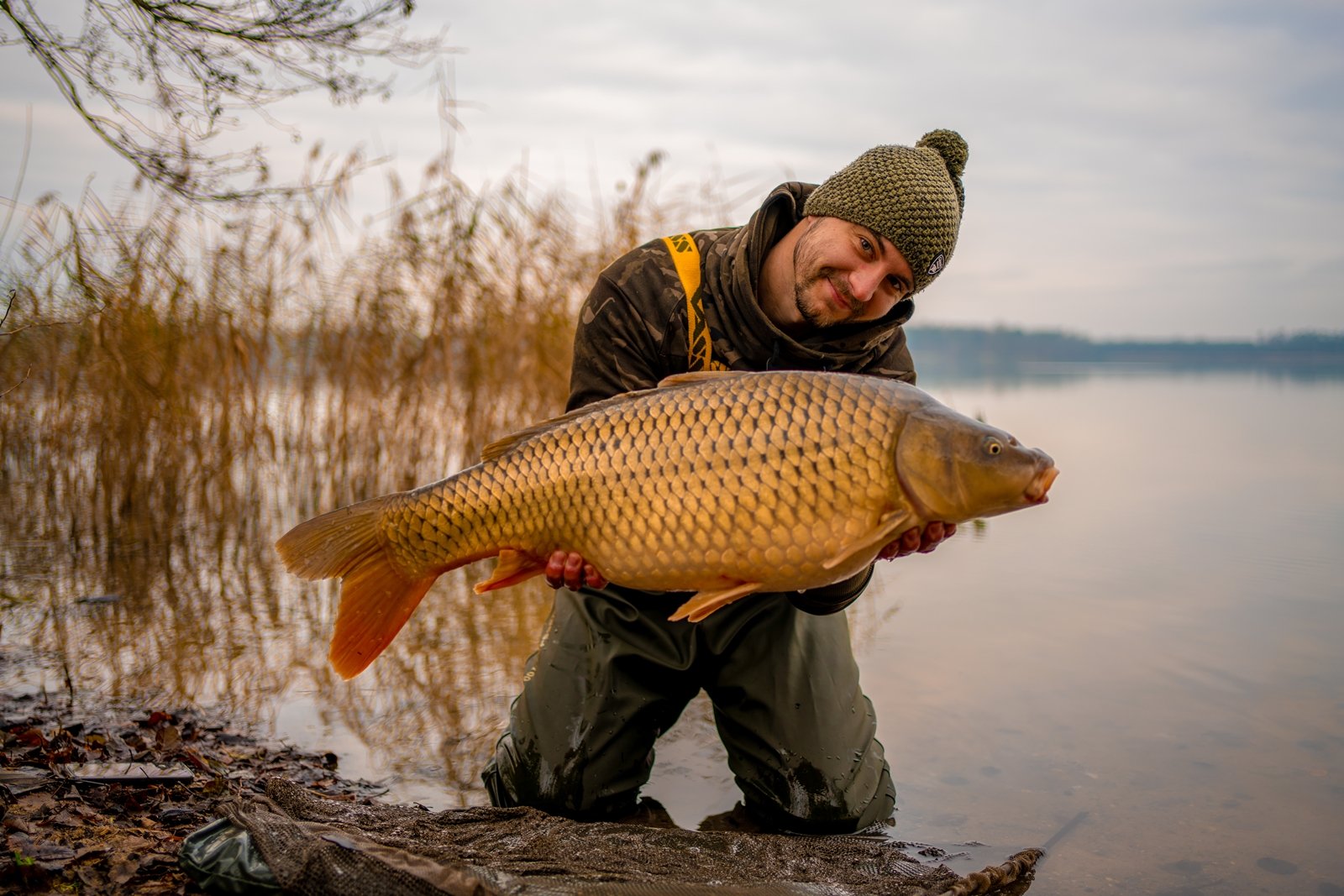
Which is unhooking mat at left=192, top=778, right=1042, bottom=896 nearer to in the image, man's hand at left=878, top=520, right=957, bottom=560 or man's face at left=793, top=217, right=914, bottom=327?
man's hand at left=878, top=520, right=957, bottom=560

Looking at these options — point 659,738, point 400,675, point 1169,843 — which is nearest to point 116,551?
point 400,675

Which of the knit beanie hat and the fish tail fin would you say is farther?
the knit beanie hat


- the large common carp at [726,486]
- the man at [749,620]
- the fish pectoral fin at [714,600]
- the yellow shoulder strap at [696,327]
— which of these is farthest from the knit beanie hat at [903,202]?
the fish pectoral fin at [714,600]

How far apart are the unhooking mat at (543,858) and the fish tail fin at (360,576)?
0.28 m

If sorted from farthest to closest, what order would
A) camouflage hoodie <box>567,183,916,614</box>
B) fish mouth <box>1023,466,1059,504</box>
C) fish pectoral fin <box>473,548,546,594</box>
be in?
camouflage hoodie <box>567,183,916,614</box>
fish pectoral fin <box>473,548,546,594</box>
fish mouth <box>1023,466,1059,504</box>

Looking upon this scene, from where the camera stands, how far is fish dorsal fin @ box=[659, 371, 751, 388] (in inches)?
73.4

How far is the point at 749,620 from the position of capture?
231 cm

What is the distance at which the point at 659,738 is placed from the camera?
270 centimetres

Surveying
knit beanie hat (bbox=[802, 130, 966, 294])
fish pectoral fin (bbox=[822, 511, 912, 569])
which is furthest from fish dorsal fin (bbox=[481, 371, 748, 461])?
knit beanie hat (bbox=[802, 130, 966, 294])

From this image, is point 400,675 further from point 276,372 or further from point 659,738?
point 276,372

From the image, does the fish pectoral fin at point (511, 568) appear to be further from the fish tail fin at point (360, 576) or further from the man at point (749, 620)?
the man at point (749, 620)

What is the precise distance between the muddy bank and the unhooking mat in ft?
0.53

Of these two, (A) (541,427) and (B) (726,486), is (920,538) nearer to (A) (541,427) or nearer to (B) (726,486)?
(B) (726,486)

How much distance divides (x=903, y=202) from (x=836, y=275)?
21cm
